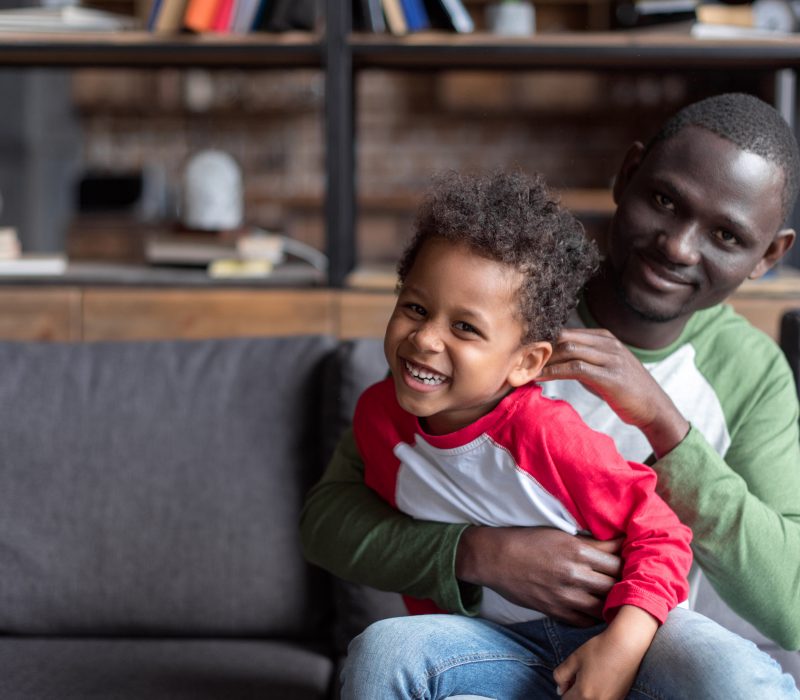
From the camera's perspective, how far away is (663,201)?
120 centimetres

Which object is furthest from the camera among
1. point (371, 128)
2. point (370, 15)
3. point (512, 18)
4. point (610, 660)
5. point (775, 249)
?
point (371, 128)

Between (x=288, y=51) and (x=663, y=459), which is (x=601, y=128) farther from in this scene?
(x=663, y=459)

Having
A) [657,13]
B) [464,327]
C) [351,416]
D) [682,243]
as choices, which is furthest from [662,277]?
[657,13]

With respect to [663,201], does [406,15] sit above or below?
above

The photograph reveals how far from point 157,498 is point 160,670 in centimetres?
27

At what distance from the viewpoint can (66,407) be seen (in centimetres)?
161

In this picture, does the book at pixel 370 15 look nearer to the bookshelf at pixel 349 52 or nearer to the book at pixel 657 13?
the bookshelf at pixel 349 52

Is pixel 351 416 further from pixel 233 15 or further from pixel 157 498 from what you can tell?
pixel 233 15

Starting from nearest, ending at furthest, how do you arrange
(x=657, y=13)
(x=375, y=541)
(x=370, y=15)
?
(x=375, y=541) → (x=370, y=15) → (x=657, y=13)

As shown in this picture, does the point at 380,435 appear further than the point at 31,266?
No

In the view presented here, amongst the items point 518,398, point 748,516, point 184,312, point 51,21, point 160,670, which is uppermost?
point 51,21

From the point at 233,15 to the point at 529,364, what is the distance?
1.34 m

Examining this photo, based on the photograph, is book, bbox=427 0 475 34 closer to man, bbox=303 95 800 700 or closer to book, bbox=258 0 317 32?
book, bbox=258 0 317 32

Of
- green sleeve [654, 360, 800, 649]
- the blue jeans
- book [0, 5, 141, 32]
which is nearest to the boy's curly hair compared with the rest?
green sleeve [654, 360, 800, 649]
